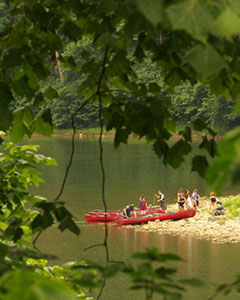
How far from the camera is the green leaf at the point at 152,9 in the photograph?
1808mm

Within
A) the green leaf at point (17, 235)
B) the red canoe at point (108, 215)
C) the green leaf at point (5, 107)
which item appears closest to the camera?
the green leaf at point (5, 107)

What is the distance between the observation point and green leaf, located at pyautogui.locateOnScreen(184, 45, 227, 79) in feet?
6.16

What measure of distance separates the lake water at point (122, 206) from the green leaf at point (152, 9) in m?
3.33

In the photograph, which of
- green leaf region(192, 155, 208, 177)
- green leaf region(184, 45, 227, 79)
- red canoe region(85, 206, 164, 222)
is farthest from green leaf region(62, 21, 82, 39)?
red canoe region(85, 206, 164, 222)

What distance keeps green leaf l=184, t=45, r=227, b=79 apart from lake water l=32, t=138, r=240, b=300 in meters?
3.24

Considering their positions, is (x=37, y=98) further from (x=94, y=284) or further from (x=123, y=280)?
(x=123, y=280)

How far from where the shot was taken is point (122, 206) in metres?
33.7

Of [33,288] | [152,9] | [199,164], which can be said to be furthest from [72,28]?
[33,288]

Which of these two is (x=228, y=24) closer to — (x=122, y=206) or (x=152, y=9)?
(x=152, y=9)

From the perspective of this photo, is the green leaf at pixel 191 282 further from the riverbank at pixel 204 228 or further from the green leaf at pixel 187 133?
the riverbank at pixel 204 228

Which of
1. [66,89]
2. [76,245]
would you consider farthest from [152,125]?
[66,89]

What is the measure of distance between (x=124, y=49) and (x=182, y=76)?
1.24ft

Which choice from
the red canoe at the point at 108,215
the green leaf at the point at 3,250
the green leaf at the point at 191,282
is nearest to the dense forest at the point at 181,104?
the red canoe at the point at 108,215

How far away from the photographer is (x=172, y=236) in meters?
27.2
